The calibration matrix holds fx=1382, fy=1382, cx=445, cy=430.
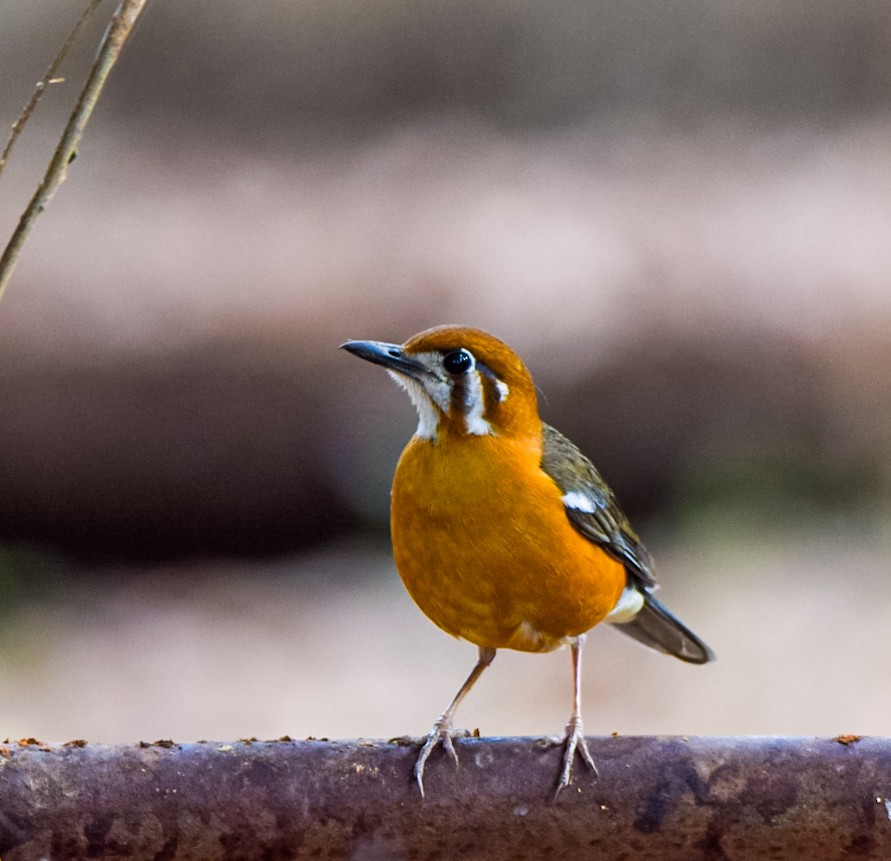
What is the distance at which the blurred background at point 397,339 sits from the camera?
9078 mm

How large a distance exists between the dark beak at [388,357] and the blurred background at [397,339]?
14.5 feet

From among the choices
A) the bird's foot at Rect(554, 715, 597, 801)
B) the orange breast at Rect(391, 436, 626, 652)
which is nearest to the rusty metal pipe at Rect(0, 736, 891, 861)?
the bird's foot at Rect(554, 715, 597, 801)

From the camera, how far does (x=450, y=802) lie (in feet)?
11.6

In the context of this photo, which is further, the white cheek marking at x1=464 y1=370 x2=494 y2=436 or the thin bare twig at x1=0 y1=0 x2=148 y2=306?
the white cheek marking at x1=464 y1=370 x2=494 y2=436

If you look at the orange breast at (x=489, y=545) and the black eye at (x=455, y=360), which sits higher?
the black eye at (x=455, y=360)

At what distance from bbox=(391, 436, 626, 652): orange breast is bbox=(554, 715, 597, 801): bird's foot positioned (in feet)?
1.69

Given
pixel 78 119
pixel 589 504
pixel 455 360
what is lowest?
pixel 589 504

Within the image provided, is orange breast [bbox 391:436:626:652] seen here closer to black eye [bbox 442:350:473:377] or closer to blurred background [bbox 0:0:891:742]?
black eye [bbox 442:350:473:377]

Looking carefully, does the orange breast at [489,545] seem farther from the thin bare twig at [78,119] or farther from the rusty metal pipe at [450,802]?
the thin bare twig at [78,119]

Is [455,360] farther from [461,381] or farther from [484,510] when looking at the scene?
[484,510]

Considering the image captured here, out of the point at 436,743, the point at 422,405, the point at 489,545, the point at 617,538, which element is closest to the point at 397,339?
the point at 617,538

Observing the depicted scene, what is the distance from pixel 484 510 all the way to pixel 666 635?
150 centimetres

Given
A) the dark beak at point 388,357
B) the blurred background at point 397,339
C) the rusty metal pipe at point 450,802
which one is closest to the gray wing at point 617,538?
the dark beak at point 388,357

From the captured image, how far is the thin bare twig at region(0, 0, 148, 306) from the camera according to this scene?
2594mm
